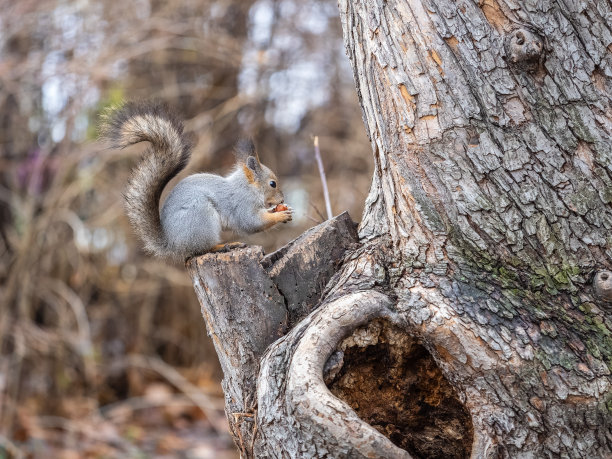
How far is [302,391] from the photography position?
5.01 ft

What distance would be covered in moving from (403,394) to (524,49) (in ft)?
3.10

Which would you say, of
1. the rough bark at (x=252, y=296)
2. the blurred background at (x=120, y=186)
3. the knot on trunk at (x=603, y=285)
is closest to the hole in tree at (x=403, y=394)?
the rough bark at (x=252, y=296)

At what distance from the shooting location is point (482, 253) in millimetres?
1707

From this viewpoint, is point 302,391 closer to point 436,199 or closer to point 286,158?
point 436,199

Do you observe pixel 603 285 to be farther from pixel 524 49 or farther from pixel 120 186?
pixel 120 186

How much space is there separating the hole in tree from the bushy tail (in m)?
0.92

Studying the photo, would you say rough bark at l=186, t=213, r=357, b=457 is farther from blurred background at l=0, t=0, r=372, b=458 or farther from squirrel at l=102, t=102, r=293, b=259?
blurred background at l=0, t=0, r=372, b=458

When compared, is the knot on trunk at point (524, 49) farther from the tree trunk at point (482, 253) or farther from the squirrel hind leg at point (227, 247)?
the squirrel hind leg at point (227, 247)

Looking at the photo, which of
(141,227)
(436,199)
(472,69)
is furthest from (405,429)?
(141,227)

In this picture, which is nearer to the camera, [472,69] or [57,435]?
[472,69]

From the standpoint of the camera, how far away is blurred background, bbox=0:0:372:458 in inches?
170

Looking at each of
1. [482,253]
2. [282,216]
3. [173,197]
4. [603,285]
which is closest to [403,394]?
[482,253]

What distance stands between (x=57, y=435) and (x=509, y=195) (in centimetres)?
369

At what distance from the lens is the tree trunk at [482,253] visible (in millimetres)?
1565
